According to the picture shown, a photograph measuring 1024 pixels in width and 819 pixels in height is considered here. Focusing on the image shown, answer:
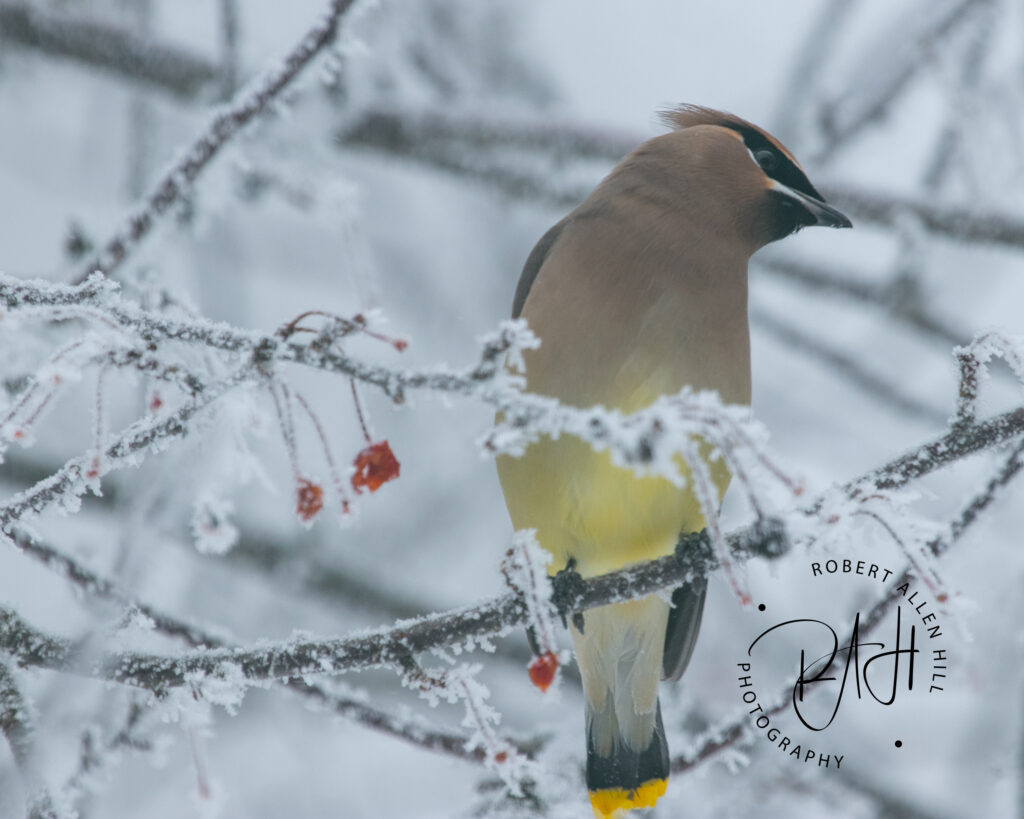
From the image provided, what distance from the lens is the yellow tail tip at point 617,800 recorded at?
2877 millimetres

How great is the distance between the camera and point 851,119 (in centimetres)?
442

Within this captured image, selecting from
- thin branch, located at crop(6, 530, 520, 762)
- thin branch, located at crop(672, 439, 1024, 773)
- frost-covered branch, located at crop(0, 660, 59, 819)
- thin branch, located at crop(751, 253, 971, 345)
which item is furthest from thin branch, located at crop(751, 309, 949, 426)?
frost-covered branch, located at crop(0, 660, 59, 819)

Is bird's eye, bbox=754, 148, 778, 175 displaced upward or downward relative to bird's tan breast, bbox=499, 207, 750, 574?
upward

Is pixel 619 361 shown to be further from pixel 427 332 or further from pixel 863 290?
pixel 427 332

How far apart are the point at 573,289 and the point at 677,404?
1.41m

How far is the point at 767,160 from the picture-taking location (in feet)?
9.70

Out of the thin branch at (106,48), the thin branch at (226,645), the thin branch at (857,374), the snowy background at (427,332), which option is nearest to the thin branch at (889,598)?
the snowy background at (427,332)

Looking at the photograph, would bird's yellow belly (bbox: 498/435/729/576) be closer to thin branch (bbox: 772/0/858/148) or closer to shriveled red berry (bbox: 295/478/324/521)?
shriveled red berry (bbox: 295/478/324/521)

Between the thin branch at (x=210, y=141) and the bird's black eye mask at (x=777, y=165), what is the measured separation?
1.31m

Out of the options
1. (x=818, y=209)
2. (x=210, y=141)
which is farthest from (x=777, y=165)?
(x=210, y=141)

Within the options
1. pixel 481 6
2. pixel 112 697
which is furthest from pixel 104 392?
pixel 481 6

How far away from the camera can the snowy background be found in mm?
2020

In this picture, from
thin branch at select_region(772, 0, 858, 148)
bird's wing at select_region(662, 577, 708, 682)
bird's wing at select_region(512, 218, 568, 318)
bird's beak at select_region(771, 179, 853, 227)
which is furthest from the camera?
thin branch at select_region(772, 0, 858, 148)

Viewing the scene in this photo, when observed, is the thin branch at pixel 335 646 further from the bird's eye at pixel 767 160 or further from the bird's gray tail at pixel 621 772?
the bird's eye at pixel 767 160
